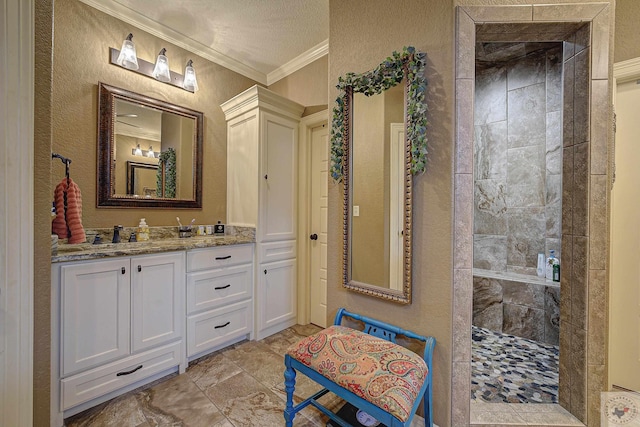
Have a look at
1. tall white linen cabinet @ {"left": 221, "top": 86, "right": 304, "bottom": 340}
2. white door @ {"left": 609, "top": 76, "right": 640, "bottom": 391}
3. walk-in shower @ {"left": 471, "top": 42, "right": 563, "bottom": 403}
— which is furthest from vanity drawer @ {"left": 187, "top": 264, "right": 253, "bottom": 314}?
white door @ {"left": 609, "top": 76, "right": 640, "bottom": 391}

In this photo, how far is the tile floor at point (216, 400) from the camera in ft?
4.84

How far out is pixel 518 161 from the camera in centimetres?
264

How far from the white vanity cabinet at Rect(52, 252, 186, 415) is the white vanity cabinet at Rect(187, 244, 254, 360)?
0.09 m

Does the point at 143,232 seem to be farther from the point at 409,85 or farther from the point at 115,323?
the point at 409,85

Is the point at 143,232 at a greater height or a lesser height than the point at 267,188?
lesser

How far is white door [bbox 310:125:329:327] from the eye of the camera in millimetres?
2701

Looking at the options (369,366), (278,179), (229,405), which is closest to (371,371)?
(369,366)

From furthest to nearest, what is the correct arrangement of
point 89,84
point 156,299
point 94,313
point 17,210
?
point 89,84
point 156,299
point 94,313
point 17,210

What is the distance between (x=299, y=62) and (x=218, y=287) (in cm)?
250

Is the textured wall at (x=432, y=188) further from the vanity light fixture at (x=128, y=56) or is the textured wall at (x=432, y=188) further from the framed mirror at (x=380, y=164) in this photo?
the vanity light fixture at (x=128, y=56)

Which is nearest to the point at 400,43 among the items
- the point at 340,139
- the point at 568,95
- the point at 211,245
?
the point at 340,139

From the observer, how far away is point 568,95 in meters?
1.39

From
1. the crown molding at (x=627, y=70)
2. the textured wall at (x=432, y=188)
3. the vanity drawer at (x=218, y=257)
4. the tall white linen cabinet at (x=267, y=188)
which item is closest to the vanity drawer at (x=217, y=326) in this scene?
the tall white linen cabinet at (x=267, y=188)

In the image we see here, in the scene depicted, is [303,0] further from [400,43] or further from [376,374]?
[376,374]
